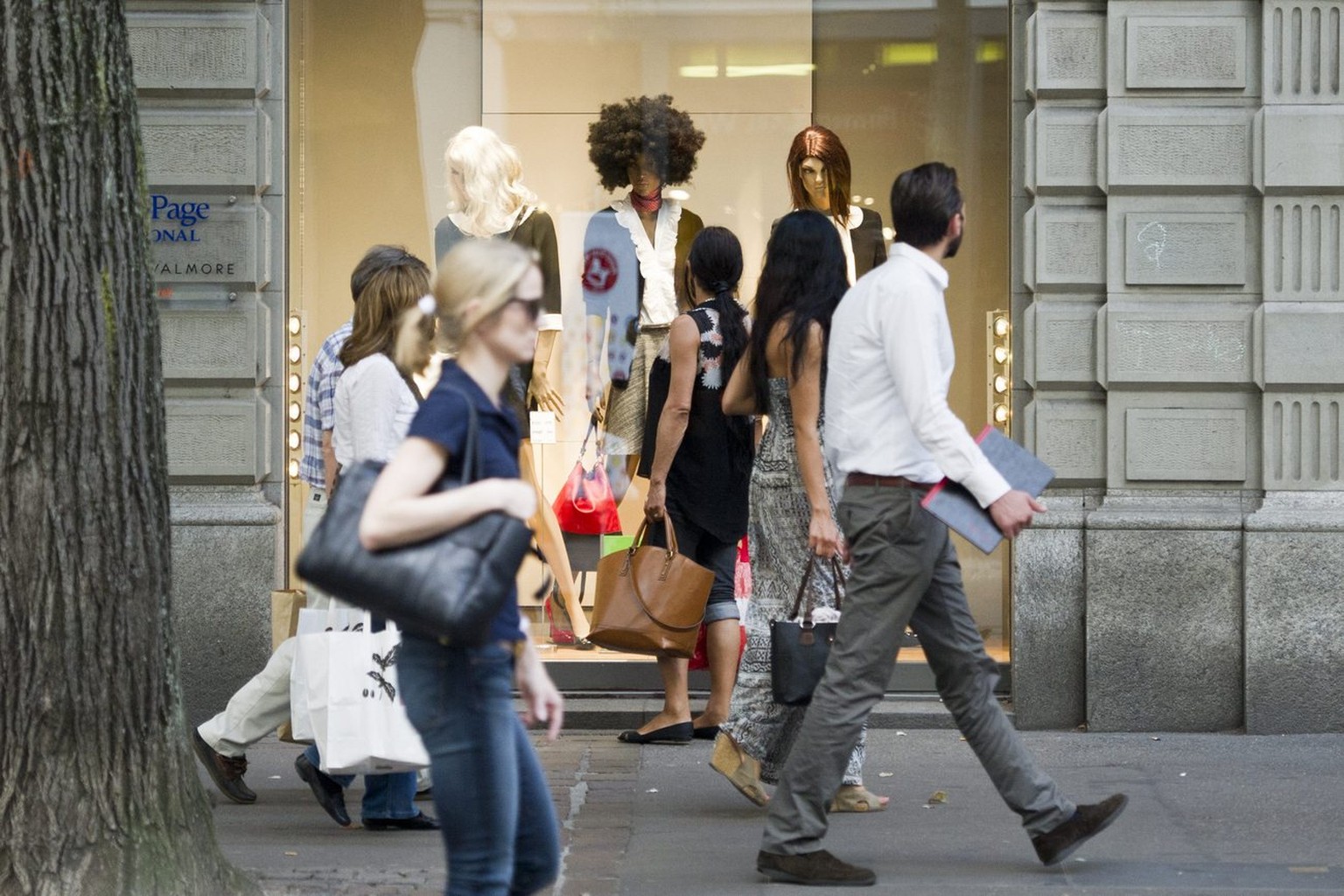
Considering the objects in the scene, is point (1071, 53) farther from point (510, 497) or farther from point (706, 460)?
point (510, 497)

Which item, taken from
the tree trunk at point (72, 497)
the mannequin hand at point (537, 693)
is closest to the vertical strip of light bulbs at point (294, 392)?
the tree trunk at point (72, 497)

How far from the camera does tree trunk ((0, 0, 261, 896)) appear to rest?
484 centimetres

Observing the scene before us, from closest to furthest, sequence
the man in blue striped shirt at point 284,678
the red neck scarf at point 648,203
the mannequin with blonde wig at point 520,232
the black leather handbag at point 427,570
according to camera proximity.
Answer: the black leather handbag at point 427,570 → the man in blue striped shirt at point 284,678 → the mannequin with blonde wig at point 520,232 → the red neck scarf at point 648,203

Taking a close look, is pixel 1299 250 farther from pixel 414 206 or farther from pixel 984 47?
pixel 414 206

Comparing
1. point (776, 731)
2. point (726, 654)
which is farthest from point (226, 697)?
point (776, 731)

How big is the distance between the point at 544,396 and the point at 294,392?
1.19 meters

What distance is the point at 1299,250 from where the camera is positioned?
8.31 metres

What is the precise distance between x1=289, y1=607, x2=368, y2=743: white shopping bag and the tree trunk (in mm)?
925

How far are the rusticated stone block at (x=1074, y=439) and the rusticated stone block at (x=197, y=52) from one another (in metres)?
3.82

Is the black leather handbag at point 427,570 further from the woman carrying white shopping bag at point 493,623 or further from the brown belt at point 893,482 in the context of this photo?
the brown belt at point 893,482

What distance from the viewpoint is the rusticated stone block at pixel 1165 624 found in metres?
8.31

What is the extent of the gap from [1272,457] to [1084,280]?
1118mm

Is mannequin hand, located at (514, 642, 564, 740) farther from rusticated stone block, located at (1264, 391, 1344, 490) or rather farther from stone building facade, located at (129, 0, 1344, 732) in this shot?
Result: rusticated stone block, located at (1264, 391, 1344, 490)

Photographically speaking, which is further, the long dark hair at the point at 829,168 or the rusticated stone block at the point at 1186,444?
the long dark hair at the point at 829,168
